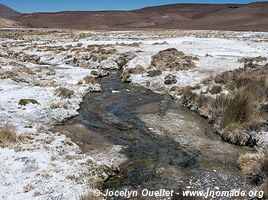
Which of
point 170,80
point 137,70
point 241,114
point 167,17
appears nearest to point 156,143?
point 241,114

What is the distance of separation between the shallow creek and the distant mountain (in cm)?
8888

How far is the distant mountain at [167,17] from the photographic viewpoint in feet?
373

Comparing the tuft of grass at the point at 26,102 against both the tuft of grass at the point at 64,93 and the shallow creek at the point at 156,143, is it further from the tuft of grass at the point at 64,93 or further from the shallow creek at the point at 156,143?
the shallow creek at the point at 156,143

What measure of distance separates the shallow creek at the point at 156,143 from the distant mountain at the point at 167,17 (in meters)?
88.9

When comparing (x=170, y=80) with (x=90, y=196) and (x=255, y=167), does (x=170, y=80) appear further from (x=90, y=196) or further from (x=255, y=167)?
(x=90, y=196)

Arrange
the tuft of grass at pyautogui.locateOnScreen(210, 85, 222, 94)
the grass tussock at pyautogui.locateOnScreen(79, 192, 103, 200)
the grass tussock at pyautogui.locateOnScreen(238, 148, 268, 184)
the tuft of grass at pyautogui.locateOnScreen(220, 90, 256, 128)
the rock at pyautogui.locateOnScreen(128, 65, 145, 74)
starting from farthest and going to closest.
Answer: the rock at pyautogui.locateOnScreen(128, 65, 145, 74), the tuft of grass at pyautogui.locateOnScreen(210, 85, 222, 94), the tuft of grass at pyautogui.locateOnScreen(220, 90, 256, 128), the grass tussock at pyautogui.locateOnScreen(238, 148, 268, 184), the grass tussock at pyautogui.locateOnScreen(79, 192, 103, 200)

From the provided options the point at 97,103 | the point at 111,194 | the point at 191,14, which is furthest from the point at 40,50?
the point at 191,14

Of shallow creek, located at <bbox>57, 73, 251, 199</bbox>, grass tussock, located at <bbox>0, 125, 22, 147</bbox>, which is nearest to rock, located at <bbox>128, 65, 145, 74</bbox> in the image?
shallow creek, located at <bbox>57, 73, 251, 199</bbox>

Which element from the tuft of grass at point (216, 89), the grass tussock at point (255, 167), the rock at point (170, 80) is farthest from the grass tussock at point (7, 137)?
the rock at point (170, 80)

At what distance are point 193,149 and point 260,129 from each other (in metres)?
2.65

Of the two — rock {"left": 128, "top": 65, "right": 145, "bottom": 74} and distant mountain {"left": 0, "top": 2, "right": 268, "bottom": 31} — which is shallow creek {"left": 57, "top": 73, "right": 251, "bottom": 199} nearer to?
rock {"left": 128, "top": 65, "right": 145, "bottom": 74}

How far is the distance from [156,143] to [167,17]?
132 metres

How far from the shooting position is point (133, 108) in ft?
59.4

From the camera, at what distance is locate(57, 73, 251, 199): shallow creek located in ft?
33.1
